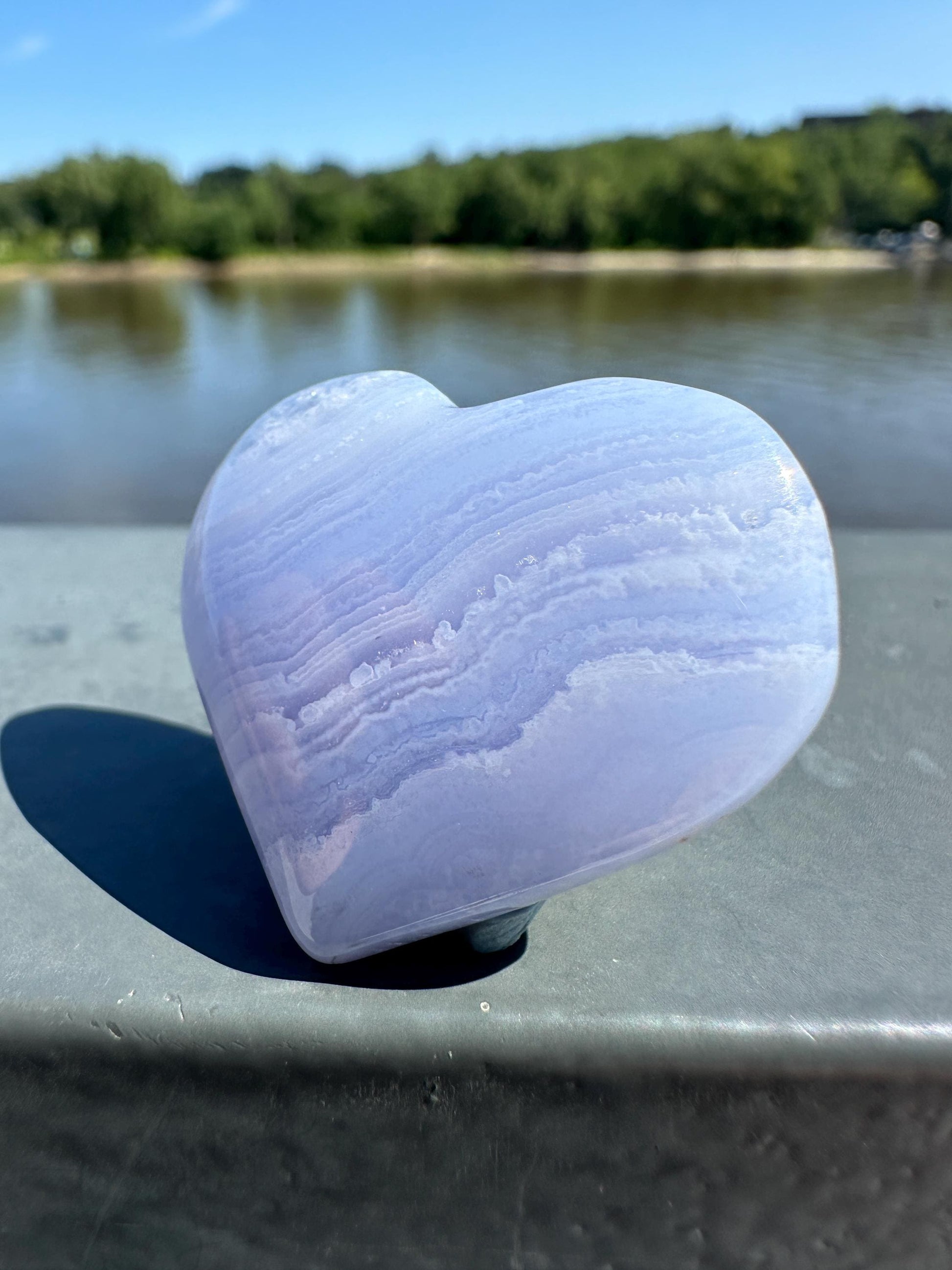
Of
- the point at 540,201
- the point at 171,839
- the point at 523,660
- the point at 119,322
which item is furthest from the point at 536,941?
the point at 540,201

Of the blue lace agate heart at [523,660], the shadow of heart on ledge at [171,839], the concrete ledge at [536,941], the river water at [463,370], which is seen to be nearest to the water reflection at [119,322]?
the river water at [463,370]

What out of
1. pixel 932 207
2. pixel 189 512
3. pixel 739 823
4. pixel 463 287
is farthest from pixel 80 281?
pixel 932 207

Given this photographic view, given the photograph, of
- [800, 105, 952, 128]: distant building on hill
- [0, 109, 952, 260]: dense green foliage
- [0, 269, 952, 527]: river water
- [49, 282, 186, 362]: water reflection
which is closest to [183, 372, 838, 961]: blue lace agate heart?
[0, 269, 952, 527]: river water

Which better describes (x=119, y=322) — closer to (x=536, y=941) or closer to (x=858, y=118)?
(x=536, y=941)

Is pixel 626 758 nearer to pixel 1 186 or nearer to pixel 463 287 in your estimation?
pixel 463 287

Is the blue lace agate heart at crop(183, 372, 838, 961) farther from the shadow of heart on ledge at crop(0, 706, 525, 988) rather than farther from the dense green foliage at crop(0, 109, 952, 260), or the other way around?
the dense green foliage at crop(0, 109, 952, 260)

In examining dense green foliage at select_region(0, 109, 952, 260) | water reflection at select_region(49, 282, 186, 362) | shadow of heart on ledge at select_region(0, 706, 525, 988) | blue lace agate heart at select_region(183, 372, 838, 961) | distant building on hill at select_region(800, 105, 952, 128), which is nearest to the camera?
blue lace agate heart at select_region(183, 372, 838, 961)
